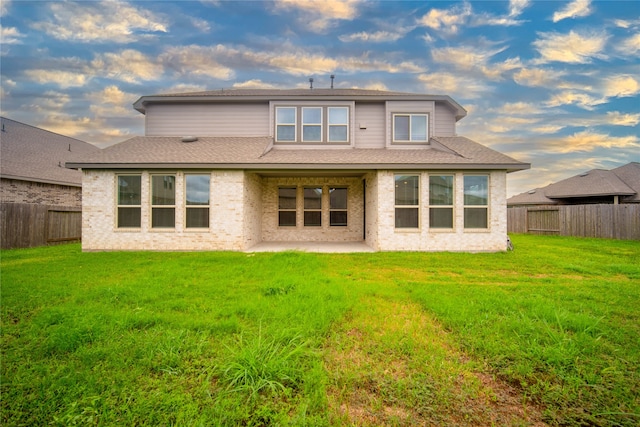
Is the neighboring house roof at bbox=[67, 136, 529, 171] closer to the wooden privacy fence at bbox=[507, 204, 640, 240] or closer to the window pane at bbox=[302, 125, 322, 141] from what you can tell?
the window pane at bbox=[302, 125, 322, 141]

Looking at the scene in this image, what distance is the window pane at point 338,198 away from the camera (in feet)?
42.7

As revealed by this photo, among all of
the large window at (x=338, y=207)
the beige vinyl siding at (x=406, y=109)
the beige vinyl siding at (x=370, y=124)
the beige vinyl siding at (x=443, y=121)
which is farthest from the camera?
the large window at (x=338, y=207)

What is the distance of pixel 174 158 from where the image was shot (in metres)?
9.66

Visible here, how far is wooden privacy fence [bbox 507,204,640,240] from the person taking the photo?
513 inches

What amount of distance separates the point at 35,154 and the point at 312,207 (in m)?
16.2

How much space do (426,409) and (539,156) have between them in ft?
65.5

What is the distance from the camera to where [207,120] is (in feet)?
40.4

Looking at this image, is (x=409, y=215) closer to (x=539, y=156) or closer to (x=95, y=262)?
(x=95, y=262)

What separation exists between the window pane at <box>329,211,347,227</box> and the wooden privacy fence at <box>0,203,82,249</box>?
12.9m

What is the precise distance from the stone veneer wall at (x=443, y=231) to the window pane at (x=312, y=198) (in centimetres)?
394

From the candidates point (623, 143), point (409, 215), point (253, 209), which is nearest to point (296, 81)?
point (253, 209)

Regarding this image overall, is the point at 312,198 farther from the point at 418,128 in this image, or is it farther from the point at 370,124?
the point at 418,128

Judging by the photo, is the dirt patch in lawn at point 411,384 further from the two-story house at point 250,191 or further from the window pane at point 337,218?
the window pane at point 337,218

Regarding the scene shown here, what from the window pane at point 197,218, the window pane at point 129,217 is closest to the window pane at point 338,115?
the window pane at point 197,218
